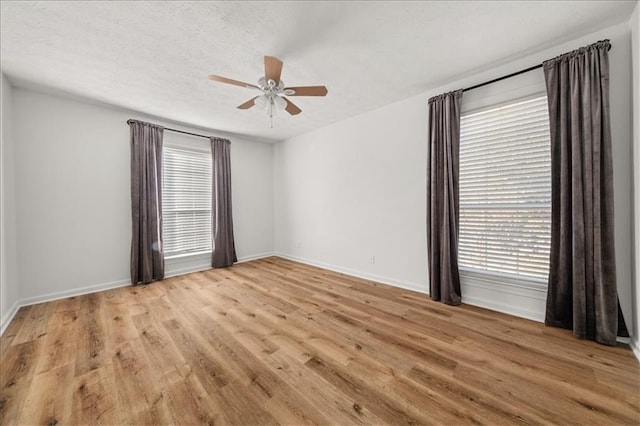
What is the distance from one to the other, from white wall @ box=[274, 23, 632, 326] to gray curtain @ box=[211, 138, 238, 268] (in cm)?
126

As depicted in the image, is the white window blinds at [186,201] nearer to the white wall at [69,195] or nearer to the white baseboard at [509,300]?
the white wall at [69,195]

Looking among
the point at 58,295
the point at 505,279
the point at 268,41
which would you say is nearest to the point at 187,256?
the point at 58,295

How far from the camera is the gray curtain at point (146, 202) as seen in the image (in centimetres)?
362

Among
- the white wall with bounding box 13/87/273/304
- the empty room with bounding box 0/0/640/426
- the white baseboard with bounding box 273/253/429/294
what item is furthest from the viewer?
the white baseboard with bounding box 273/253/429/294

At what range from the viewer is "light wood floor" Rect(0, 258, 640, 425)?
135 centimetres

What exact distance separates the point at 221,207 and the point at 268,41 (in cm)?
329

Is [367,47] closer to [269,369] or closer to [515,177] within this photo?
[515,177]

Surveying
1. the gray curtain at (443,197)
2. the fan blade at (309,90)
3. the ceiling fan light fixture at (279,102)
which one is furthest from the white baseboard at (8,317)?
the gray curtain at (443,197)

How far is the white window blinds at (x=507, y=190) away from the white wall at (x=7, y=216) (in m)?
5.07

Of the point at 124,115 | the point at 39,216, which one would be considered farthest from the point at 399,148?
the point at 39,216

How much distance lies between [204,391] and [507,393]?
193 centimetres

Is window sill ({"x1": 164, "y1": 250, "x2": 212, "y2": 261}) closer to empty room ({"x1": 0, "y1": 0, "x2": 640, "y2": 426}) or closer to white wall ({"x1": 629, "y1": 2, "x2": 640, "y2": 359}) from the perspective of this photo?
empty room ({"x1": 0, "y1": 0, "x2": 640, "y2": 426})

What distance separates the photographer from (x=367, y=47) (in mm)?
2225

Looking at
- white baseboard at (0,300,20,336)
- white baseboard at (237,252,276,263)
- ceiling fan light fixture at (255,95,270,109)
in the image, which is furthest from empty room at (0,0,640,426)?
white baseboard at (237,252,276,263)
